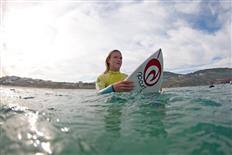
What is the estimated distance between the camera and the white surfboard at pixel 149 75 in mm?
8047

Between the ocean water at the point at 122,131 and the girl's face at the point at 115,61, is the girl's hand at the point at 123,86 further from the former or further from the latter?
the ocean water at the point at 122,131

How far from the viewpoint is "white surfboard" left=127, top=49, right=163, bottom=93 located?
8.05 metres

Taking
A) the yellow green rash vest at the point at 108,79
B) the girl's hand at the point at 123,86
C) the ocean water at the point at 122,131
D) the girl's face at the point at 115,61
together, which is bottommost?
the ocean water at the point at 122,131

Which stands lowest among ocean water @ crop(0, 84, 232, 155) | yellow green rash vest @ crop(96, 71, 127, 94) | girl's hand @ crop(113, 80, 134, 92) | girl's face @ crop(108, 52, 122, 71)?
ocean water @ crop(0, 84, 232, 155)

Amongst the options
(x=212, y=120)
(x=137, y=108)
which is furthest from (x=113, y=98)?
(x=212, y=120)

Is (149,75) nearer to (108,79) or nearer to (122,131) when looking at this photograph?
(108,79)

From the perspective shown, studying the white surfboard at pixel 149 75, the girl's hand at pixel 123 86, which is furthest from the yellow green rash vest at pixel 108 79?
the girl's hand at pixel 123 86

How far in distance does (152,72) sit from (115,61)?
3.95ft

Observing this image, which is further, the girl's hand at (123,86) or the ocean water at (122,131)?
the girl's hand at (123,86)

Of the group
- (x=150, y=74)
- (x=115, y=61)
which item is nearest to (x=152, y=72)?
(x=150, y=74)

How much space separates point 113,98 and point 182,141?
3.47m

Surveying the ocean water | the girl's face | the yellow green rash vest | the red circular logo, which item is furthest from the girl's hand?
the ocean water

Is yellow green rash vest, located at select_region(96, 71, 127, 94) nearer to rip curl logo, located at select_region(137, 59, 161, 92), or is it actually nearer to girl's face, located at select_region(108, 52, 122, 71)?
girl's face, located at select_region(108, 52, 122, 71)

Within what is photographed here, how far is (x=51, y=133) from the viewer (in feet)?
12.3
